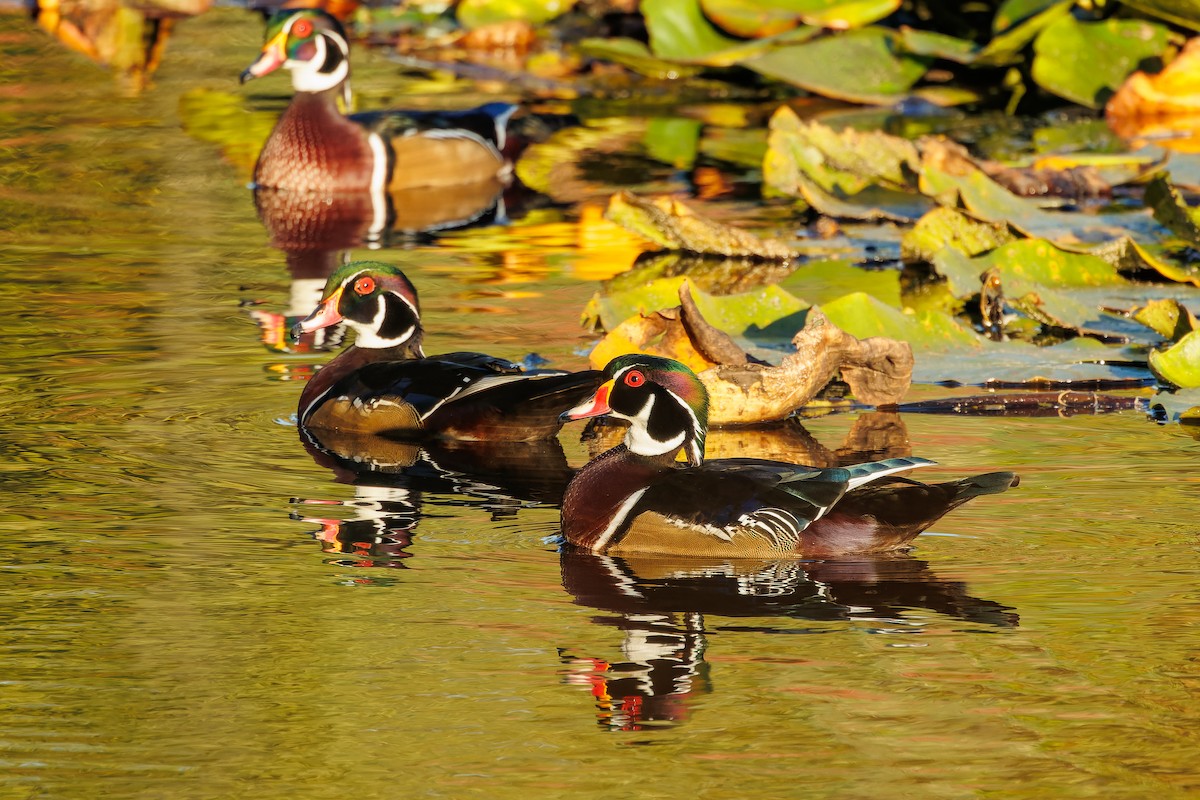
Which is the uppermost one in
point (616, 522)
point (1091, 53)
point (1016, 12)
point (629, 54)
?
point (1016, 12)

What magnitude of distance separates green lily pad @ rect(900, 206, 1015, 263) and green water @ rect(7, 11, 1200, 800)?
6.64ft

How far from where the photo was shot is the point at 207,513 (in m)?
7.15

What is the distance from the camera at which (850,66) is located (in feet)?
52.0

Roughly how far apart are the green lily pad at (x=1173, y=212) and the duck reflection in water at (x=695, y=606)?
3.70 meters

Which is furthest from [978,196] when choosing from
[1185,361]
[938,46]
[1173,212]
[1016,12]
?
[938,46]

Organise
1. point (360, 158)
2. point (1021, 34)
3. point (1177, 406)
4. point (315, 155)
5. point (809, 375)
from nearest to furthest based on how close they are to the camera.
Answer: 1. point (1177, 406)
2. point (809, 375)
3. point (315, 155)
4. point (360, 158)
5. point (1021, 34)

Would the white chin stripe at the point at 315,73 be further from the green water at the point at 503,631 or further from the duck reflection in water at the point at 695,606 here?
the duck reflection in water at the point at 695,606

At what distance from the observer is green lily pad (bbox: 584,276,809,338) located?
9.19 meters

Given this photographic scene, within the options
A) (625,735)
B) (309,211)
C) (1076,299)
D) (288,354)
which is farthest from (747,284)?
(625,735)

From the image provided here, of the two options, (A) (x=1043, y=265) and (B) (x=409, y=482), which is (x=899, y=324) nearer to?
(A) (x=1043, y=265)

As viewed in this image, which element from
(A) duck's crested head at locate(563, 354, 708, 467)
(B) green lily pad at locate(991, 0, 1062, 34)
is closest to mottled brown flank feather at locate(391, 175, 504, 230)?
(B) green lily pad at locate(991, 0, 1062, 34)

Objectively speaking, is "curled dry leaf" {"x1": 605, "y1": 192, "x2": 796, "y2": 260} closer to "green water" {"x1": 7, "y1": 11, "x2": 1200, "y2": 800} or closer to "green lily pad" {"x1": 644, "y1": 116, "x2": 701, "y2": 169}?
"green water" {"x1": 7, "y1": 11, "x2": 1200, "y2": 800}

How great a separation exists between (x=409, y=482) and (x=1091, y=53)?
348 inches

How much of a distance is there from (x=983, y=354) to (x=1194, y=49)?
249 inches
